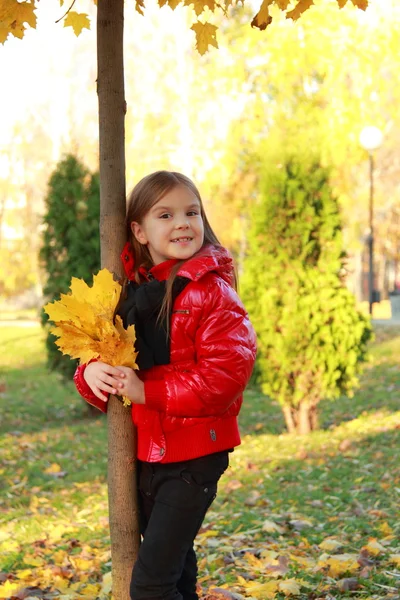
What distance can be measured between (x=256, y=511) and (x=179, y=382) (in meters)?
2.65

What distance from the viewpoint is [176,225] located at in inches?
97.9

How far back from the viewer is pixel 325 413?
875 centimetres

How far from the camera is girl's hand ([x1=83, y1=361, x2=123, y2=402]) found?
2.32 meters

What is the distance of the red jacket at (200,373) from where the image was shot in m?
2.26

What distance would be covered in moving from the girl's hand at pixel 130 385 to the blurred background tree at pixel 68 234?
6766 mm

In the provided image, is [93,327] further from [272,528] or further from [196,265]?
[272,528]

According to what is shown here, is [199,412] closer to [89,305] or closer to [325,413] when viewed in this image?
[89,305]

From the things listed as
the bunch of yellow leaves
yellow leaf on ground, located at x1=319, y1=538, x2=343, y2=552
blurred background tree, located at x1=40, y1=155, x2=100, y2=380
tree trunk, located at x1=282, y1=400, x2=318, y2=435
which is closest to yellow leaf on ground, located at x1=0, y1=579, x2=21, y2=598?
the bunch of yellow leaves

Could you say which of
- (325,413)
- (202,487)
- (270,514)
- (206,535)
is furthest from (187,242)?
(325,413)

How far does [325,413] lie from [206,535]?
4.81 m

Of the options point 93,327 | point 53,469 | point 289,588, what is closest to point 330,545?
point 289,588

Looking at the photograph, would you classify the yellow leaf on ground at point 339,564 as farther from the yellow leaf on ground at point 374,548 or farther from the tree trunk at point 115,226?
the tree trunk at point 115,226

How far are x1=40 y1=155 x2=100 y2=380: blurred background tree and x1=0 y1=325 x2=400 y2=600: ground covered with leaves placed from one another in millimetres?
1551

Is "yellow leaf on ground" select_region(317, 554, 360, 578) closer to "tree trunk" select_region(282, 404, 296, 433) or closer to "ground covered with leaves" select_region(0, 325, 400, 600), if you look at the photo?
"ground covered with leaves" select_region(0, 325, 400, 600)
